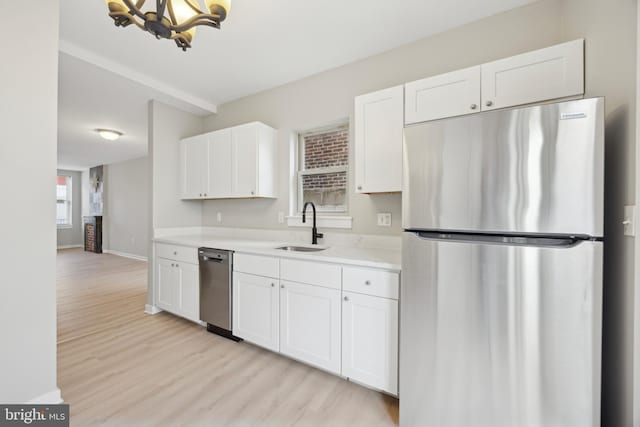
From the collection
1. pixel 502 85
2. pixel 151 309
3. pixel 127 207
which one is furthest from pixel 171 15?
pixel 127 207

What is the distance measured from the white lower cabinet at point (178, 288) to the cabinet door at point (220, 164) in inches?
34.1

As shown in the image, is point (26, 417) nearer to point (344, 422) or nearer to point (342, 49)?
point (344, 422)

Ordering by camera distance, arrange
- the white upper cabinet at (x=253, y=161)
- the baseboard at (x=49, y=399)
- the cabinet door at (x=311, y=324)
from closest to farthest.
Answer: the baseboard at (x=49, y=399)
the cabinet door at (x=311, y=324)
the white upper cabinet at (x=253, y=161)

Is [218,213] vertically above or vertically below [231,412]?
above

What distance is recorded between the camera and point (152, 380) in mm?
1856

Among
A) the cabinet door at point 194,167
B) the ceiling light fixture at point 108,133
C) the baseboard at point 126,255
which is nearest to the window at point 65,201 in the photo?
the baseboard at point 126,255

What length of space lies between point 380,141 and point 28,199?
220cm

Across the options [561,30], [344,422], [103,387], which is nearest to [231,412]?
[344,422]

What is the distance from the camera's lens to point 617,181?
1151 mm

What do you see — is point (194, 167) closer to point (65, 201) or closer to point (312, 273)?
point (312, 273)

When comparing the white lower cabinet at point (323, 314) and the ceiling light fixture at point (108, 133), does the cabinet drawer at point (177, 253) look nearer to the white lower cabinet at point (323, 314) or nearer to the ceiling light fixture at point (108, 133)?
the white lower cabinet at point (323, 314)

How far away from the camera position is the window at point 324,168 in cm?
265

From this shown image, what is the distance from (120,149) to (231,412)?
6.43 meters

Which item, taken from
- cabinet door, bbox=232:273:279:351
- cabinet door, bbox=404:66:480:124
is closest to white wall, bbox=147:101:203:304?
cabinet door, bbox=232:273:279:351
